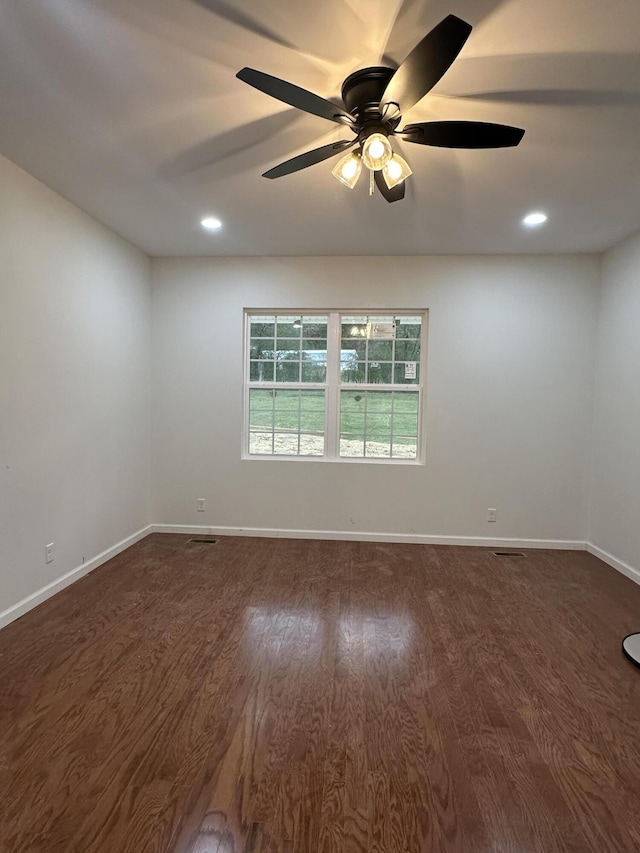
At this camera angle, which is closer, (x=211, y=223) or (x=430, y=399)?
(x=211, y=223)

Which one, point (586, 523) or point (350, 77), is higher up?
point (350, 77)

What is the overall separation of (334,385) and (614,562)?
2.86 meters

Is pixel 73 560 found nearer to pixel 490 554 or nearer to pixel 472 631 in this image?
pixel 472 631

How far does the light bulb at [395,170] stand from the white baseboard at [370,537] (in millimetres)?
3052

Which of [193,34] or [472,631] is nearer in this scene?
[193,34]

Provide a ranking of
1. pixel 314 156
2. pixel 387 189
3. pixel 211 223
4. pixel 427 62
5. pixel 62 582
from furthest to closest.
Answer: pixel 211 223 < pixel 62 582 < pixel 387 189 < pixel 314 156 < pixel 427 62

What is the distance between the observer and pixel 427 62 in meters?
1.33

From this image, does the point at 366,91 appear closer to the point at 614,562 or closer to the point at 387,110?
the point at 387,110

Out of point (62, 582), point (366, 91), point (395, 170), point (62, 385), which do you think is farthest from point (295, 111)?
point (62, 582)

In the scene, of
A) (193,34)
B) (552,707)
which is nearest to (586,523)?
(552,707)

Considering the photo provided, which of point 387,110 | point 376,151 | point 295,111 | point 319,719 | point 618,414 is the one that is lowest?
point 319,719

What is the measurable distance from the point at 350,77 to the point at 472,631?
283cm

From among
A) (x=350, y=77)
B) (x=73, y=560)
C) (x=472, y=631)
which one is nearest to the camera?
(x=350, y=77)

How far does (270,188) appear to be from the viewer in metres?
2.67
